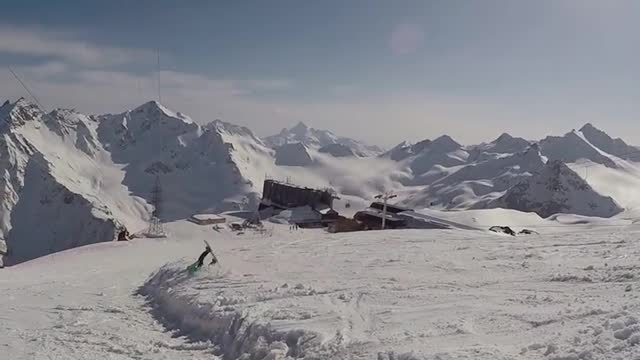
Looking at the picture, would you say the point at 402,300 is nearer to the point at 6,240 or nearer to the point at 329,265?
the point at 329,265

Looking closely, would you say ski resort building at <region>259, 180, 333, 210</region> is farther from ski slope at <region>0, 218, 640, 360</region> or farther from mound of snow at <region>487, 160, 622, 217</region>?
mound of snow at <region>487, 160, 622, 217</region>

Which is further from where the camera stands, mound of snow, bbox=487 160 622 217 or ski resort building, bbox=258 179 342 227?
mound of snow, bbox=487 160 622 217

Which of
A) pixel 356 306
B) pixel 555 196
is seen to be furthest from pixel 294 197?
pixel 555 196

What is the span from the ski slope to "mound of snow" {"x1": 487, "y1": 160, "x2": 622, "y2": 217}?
513 feet

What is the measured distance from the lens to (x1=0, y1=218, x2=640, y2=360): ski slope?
8570mm

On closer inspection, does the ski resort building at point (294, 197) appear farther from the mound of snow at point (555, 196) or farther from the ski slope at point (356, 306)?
the mound of snow at point (555, 196)

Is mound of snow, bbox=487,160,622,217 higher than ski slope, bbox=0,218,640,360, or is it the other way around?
mound of snow, bbox=487,160,622,217

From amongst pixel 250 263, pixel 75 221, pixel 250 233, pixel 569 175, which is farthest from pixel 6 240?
pixel 250 263

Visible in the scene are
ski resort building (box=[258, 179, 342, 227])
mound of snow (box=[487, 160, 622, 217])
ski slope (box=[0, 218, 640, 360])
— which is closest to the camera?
ski slope (box=[0, 218, 640, 360])

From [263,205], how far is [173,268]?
64.4 meters

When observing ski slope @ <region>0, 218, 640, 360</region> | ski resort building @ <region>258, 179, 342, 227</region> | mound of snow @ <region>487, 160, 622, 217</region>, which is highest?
mound of snow @ <region>487, 160, 622, 217</region>

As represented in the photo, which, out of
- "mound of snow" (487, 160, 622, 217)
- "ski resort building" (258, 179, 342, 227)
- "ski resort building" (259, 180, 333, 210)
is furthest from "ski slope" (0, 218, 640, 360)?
"mound of snow" (487, 160, 622, 217)

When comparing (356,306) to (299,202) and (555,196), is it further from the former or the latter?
(555,196)

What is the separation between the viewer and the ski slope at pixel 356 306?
28.1ft
